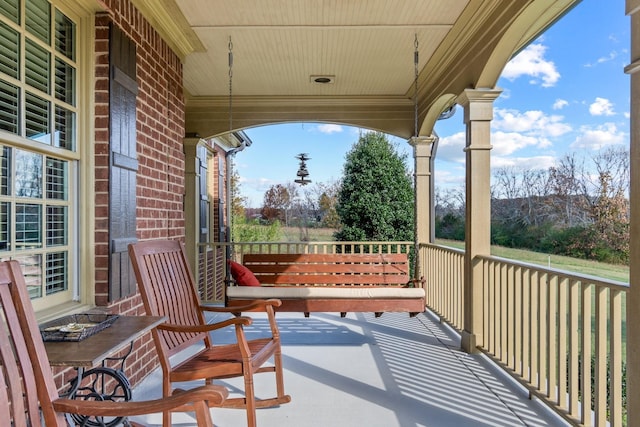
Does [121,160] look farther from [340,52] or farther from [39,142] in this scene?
[340,52]

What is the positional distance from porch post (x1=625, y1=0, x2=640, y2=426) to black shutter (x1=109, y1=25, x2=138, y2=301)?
2579mm

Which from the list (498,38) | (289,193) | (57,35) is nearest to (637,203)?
(498,38)

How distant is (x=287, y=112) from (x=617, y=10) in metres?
8.76

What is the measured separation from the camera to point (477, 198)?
3.85 meters

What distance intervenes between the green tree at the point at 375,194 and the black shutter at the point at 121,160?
6.27 metres

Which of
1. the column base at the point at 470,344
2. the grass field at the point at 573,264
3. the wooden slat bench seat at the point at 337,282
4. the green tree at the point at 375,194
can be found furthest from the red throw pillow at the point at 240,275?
the green tree at the point at 375,194

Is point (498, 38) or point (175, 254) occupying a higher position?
point (498, 38)

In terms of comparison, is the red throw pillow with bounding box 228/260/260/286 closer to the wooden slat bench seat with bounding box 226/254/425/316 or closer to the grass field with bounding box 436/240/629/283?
the wooden slat bench seat with bounding box 226/254/425/316

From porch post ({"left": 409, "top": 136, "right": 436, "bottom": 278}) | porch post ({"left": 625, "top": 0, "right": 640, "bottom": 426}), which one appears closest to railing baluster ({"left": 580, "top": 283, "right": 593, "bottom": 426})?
porch post ({"left": 625, "top": 0, "right": 640, "bottom": 426})

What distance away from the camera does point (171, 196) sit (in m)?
3.87

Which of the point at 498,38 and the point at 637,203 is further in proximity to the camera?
the point at 498,38

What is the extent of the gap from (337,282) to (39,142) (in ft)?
10.1

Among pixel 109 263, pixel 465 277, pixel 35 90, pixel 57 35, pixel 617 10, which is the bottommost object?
pixel 465 277

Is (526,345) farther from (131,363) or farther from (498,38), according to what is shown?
(131,363)
